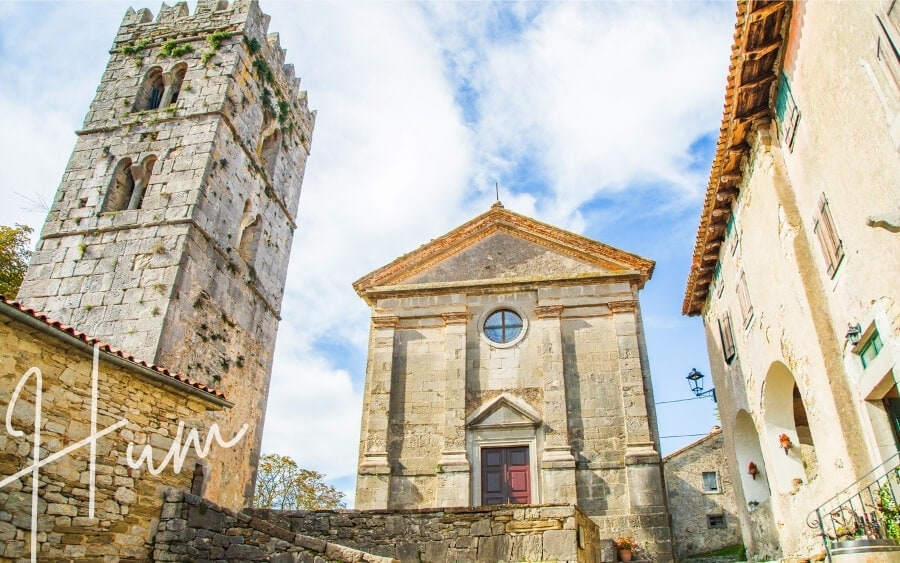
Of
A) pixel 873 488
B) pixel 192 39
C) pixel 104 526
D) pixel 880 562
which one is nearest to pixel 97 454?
pixel 104 526

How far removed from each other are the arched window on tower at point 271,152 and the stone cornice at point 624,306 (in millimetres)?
11557

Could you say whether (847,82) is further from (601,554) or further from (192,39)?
(192,39)

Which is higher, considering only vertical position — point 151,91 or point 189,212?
point 151,91

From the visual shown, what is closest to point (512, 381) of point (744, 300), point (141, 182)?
point (744, 300)

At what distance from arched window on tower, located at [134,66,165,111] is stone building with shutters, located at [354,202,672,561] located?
8.53 m

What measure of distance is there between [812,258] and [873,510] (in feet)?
11.6

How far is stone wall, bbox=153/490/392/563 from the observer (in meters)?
8.11

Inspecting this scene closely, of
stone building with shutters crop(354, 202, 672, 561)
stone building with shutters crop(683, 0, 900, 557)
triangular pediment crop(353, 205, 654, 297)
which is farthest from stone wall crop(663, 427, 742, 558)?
stone building with shutters crop(683, 0, 900, 557)

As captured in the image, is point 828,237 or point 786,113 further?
point 786,113

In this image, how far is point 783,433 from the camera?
10.8 metres

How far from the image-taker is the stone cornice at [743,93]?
8555mm

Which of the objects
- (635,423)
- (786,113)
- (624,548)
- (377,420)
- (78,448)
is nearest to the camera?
(78,448)

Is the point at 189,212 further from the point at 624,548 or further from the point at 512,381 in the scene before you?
the point at 624,548

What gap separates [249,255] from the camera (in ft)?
59.0
